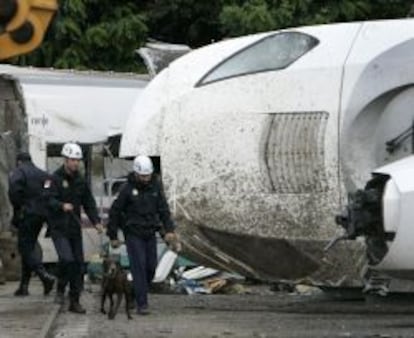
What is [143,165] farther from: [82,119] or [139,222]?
[82,119]

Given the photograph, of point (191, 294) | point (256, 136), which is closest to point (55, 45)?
point (191, 294)

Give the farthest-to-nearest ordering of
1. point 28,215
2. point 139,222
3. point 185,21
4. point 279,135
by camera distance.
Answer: point 185,21 < point 28,215 < point 139,222 < point 279,135

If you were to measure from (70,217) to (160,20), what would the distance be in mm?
11703

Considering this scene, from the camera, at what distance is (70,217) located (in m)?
13.3

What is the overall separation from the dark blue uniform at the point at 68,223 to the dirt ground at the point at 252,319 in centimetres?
45

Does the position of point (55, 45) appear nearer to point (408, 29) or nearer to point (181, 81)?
point (181, 81)

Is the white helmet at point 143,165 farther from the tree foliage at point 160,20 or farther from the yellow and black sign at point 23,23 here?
the tree foliage at point 160,20

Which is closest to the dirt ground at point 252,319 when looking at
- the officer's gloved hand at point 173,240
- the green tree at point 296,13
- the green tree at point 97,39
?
the officer's gloved hand at point 173,240

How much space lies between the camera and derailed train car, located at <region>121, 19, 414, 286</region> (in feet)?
35.6

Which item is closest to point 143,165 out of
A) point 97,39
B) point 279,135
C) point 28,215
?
point 279,135

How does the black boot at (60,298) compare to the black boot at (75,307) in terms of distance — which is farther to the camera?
the black boot at (60,298)

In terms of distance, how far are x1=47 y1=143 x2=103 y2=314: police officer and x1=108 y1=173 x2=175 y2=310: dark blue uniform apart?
60 centimetres

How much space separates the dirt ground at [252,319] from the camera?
1144 centimetres

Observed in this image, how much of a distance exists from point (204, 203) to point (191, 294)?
4.03m
